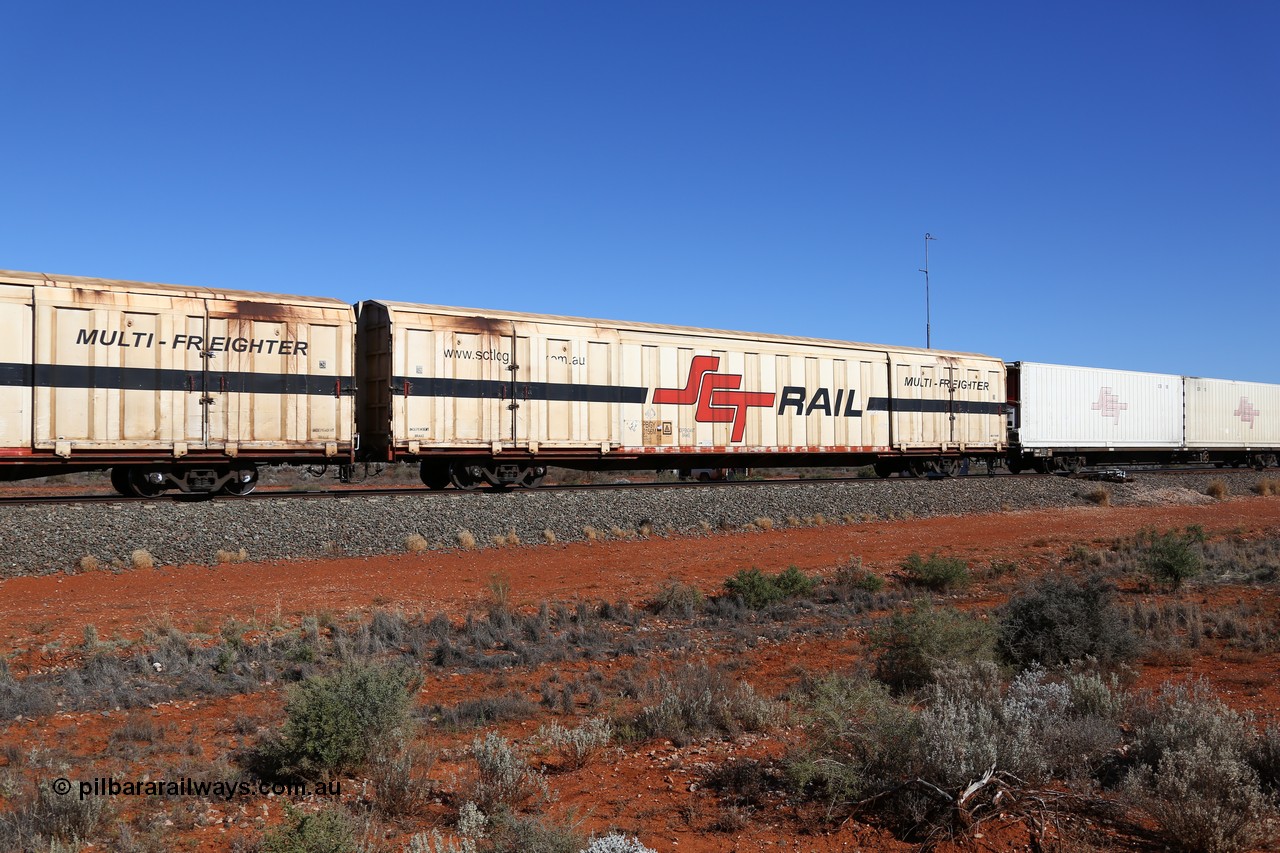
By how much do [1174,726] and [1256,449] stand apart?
48374 millimetres

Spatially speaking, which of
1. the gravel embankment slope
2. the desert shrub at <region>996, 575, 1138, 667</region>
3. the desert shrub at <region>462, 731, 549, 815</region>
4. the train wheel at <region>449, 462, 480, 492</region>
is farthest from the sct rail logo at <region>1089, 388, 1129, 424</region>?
the desert shrub at <region>462, 731, 549, 815</region>

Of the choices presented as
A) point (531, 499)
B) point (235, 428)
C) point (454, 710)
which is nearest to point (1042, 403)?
point (531, 499)

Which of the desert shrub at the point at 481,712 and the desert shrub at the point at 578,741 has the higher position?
the desert shrub at the point at 578,741

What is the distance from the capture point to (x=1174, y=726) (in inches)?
233

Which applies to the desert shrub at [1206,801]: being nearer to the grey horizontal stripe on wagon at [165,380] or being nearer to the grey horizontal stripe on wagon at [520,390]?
the grey horizontal stripe on wagon at [520,390]

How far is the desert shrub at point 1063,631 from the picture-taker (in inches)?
373

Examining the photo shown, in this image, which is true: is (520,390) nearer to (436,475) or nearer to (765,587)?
(436,475)

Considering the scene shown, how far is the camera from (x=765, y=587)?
47.1 ft

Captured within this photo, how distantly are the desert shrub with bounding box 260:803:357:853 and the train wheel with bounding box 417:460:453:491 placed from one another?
56.8 ft

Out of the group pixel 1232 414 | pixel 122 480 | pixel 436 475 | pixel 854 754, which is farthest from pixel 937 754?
pixel 1232 414

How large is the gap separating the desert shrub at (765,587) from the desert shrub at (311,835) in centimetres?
991

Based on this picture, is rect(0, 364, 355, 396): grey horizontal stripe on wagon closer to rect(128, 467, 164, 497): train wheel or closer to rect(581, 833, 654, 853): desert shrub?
rect(128, 467, 164, 497): train wheel

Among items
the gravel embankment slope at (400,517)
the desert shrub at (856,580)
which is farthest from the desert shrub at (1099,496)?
the desert shrub at (856,580)

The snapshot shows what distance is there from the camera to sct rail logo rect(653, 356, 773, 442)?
79.0 ft
